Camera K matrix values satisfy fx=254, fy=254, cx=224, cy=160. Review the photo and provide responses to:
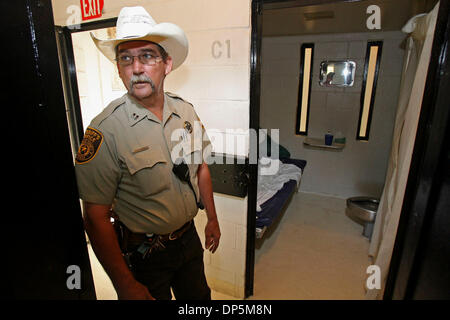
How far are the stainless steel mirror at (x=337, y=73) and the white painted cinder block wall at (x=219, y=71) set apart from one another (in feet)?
8.55

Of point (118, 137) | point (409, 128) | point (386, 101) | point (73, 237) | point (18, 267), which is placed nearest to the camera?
point (18, 267)

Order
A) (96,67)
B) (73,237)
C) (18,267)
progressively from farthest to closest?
(96,67)
(73,237)
(18,267)

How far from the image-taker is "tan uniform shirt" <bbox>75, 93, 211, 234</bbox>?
43.7 inches

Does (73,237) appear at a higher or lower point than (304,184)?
higher

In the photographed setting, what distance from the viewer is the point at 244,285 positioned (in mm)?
2055

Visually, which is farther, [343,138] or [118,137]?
[343,138]

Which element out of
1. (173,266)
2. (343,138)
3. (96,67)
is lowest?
(173,266)

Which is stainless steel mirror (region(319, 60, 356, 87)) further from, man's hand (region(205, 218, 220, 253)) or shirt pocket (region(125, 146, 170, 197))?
shirt pocket (region(125, 146, 170, 197))

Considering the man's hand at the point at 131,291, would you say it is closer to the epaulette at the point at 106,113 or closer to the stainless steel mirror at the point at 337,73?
the epaulette at the point at 106,113

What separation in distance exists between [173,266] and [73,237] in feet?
3.16

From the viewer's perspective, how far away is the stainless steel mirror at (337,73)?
3.60m

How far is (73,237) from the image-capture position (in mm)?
532

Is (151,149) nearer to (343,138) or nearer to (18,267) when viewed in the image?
(18,267)

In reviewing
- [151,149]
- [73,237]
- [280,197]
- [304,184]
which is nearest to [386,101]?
[304,184]
